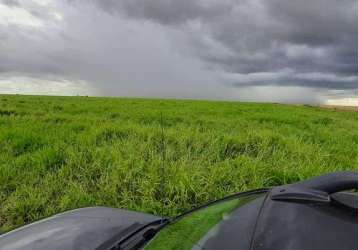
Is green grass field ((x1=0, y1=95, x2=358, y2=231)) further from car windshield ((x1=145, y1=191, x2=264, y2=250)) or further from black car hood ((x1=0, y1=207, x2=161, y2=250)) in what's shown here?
car windshield ((x1=145, y1=191, x2=264, y2=250))

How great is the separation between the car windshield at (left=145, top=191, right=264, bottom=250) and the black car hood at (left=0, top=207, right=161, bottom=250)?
12.1 inches

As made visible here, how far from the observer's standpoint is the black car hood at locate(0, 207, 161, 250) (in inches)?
58.8

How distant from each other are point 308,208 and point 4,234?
1.63 metres

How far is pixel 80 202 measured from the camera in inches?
140

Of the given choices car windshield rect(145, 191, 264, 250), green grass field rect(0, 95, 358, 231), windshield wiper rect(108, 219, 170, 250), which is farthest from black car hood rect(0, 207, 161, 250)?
green grass field rect(0, 95, 358, 231)

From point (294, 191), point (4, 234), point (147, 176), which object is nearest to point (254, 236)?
point (294, 191)

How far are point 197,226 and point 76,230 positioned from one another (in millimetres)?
A: 712

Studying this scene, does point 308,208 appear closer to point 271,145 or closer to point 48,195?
point 48,195

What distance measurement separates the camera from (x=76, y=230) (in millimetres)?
1637

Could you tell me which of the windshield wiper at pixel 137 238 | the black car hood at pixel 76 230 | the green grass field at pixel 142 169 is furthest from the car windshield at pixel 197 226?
the green grass field at pixel 142 169

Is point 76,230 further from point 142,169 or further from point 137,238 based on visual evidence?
point 142,169

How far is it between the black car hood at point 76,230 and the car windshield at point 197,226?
1.01 ft

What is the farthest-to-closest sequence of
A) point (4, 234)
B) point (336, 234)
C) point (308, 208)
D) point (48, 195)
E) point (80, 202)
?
1. point (48, 195)
2. point (80, 202)
3. point (4, 234)
4. point (308, 208)
5. point (336, 234)

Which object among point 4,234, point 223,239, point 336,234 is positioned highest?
point 336,234
